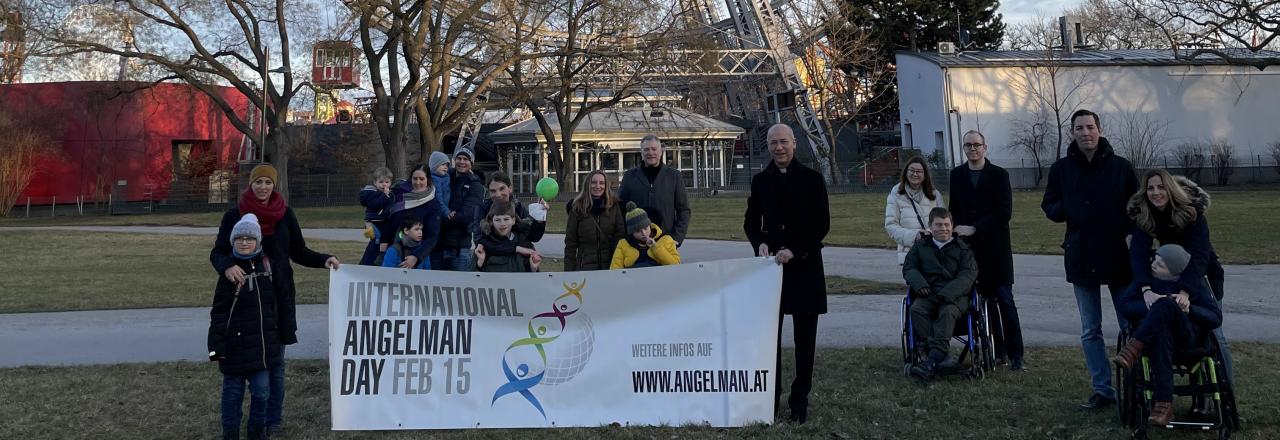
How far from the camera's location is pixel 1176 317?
6016 millimetres

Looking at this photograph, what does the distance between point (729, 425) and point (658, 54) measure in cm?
2829

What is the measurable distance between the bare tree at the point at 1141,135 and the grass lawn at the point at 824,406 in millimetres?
44369

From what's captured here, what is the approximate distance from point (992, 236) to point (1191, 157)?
152ft

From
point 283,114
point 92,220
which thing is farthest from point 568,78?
Result: point 92,220

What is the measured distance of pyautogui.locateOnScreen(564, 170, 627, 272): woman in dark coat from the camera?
27.6ft

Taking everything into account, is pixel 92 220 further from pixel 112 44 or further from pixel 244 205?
pixel 244 205

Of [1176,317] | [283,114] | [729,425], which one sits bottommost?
[729,425]

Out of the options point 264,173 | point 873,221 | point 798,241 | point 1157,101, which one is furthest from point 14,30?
point 1157,101

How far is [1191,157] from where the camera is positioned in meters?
48.7

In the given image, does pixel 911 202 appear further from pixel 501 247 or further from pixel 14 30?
pixel 14 30

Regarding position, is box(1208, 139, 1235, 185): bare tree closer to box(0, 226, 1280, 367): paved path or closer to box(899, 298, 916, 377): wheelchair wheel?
box(0, 226, 1280, 367): paved path

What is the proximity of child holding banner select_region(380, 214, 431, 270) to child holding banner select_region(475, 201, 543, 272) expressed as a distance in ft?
2.49

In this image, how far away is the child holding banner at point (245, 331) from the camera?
20.6ft

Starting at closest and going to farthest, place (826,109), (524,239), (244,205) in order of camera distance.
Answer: (244,205)
(524,239)
(826,109)
